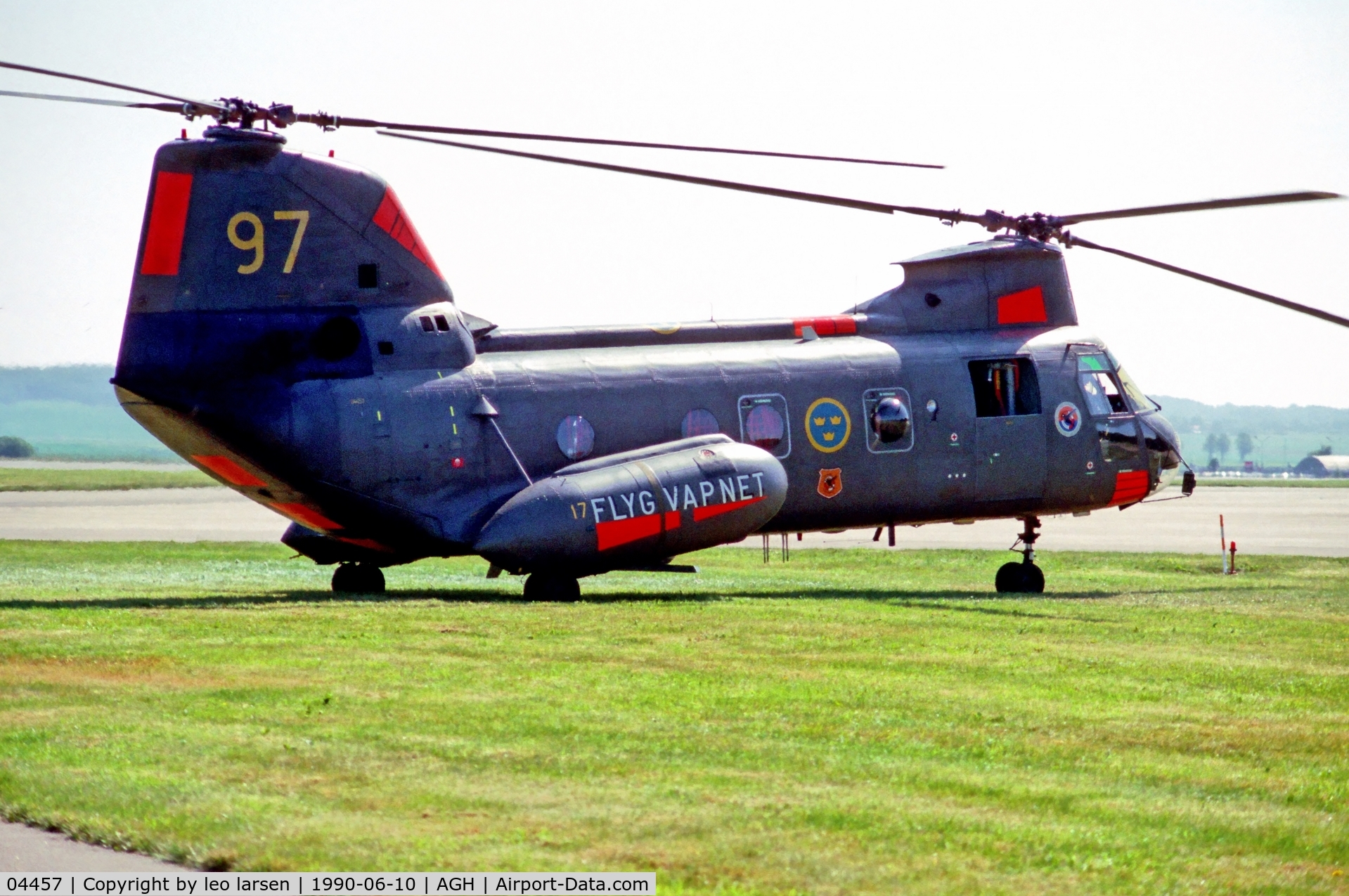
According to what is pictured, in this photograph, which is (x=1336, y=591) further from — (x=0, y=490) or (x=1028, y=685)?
(x=0, y=490)

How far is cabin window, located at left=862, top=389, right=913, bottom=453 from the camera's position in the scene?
82.0ft

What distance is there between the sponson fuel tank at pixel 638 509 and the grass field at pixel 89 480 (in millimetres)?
60159

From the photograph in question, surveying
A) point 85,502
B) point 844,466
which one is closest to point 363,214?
point 844,466

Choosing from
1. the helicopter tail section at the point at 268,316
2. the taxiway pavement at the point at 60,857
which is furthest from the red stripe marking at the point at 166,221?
the taxiway pavement at the point at 60,857

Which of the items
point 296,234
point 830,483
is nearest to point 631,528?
point 830,483

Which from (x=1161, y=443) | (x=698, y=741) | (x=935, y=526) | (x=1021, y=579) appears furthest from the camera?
(x=935, y=526)

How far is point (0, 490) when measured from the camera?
74000mm

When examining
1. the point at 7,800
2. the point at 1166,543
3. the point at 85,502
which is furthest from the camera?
the point at 85,502

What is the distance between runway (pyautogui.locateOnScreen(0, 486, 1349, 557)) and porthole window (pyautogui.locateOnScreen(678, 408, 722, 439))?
8666mm

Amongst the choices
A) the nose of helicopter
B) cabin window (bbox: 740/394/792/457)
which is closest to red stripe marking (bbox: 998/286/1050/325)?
the nose of helicopter

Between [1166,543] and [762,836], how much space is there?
37.5 metres

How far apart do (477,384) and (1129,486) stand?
11.6 meters

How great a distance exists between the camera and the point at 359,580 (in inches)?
961

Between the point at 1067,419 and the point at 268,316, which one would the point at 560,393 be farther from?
the point at 1067,419
